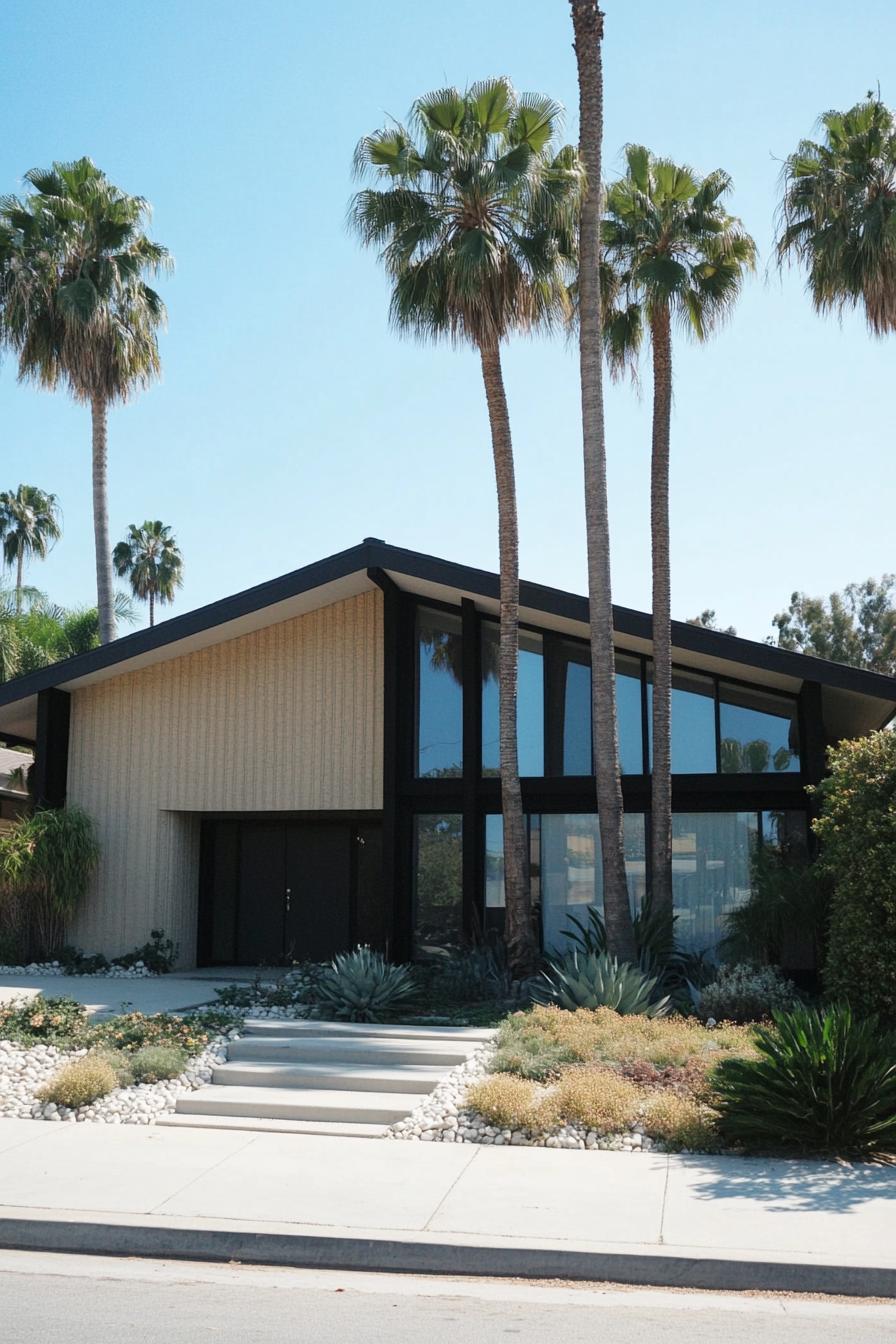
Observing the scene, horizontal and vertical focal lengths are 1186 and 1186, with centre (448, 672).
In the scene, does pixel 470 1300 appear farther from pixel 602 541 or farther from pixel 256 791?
pixel 256 791

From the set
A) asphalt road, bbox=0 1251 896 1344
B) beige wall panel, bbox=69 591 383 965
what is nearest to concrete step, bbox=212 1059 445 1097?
asphalt road, bbox=0 1251 896 1344

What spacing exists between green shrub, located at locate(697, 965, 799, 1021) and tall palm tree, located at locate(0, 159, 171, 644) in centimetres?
1574

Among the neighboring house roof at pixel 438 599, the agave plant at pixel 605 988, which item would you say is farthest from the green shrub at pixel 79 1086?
the neighboring house roof at pixel 438 599

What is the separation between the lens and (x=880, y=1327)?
5211mm

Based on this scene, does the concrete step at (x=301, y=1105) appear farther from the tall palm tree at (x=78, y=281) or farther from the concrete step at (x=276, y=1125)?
the tall palm tree at (x=78, y=281)

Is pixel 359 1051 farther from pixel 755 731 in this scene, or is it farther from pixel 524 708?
pixel 755 731

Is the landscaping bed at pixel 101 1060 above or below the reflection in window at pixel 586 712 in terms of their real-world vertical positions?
below

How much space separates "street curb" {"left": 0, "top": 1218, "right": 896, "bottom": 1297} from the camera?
570 cm

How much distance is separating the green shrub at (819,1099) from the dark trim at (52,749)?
41.7 feet

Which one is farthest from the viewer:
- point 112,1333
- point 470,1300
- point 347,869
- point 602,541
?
point 347,869

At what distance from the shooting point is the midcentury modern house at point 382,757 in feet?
50.2

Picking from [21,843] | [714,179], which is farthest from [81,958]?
Answer: [714,179]

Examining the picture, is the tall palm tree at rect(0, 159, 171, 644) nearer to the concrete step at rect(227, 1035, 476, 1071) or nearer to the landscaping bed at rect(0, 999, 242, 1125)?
the landscaping bed at rect(0, 999, 242, 1125)

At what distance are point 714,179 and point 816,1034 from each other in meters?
11.8
